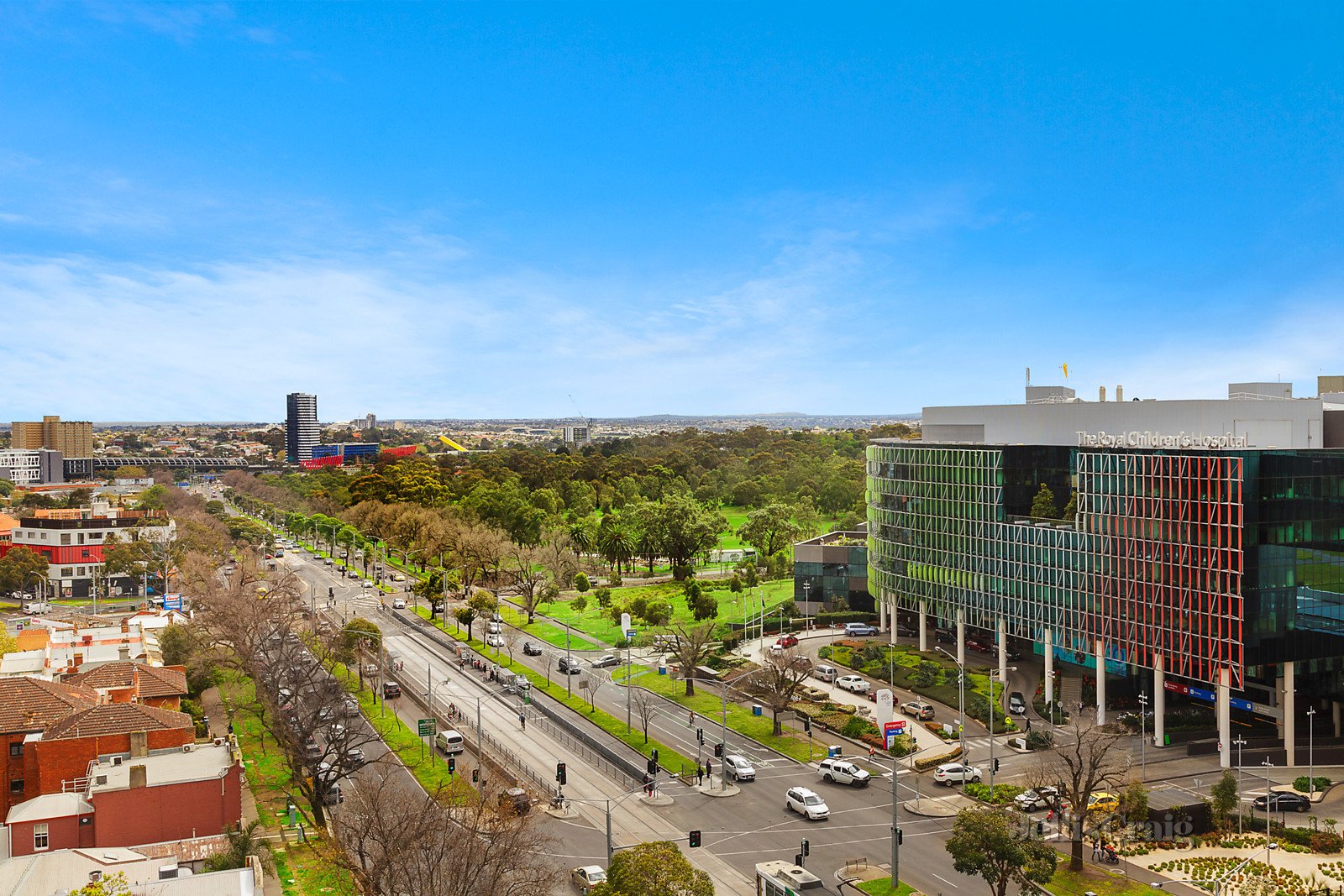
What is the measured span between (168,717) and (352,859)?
20570 millimetres

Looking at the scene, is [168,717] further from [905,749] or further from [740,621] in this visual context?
[740,621]

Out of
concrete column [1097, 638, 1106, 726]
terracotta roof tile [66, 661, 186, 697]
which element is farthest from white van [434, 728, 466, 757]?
concrete column [1097, 638, 1106, 726]

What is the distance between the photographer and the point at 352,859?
4481 cm

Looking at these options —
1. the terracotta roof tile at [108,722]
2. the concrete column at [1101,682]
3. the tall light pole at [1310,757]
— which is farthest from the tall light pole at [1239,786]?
the terracotta roof tile at [108,722]

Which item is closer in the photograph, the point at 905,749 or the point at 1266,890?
the point at 1266,890

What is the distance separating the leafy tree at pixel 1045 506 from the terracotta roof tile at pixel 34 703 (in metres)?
64.4

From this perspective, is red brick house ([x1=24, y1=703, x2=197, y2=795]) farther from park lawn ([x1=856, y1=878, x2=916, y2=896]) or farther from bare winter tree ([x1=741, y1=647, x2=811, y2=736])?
park lawn ([x1=856, y1=878, x2=916, y2=896])

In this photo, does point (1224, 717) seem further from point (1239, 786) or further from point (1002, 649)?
point (1002, 649)

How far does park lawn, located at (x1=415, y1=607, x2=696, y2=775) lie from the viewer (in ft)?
210

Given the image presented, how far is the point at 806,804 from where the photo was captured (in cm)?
5462

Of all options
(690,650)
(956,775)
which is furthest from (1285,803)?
(690,650)

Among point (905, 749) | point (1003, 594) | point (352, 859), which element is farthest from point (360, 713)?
point (1003, 594)

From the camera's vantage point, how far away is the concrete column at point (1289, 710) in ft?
202

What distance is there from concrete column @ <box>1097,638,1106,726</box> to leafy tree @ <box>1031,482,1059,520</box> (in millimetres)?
10394
